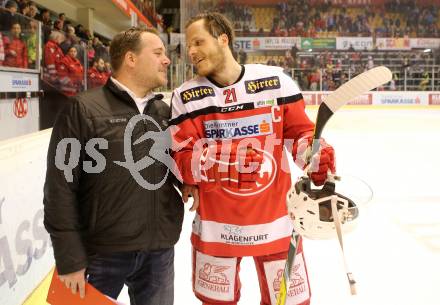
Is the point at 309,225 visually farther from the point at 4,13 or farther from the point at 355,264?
the point at 4,13

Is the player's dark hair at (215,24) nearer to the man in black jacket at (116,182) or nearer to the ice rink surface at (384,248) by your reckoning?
the man in black jacket at (116,182)

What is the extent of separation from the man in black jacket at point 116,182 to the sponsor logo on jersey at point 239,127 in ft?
0.52

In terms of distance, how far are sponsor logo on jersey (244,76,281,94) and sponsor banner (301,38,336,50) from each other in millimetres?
16769

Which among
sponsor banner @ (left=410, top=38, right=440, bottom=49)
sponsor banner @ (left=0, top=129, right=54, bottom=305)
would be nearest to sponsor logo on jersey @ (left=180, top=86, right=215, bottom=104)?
sponsor banner @ (left=0, top=129, right=54, bottom=305)

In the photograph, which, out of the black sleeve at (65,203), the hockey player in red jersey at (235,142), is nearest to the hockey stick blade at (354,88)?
the hockey player in red jersey at (235,142)

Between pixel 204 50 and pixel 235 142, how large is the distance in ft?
1.04

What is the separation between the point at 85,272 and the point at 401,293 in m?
1.68

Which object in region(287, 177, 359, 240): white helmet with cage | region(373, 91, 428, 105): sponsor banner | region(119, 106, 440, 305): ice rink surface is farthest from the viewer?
region(373, 91, 428, 105): sponsor banner

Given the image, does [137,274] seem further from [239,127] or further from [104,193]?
[239,127]

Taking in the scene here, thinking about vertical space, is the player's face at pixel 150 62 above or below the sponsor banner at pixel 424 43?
below

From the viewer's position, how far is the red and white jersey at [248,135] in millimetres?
1590

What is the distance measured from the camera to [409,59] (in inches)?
657

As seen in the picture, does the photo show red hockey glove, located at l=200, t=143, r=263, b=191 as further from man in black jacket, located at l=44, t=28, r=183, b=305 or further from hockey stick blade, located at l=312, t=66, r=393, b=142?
hockey stick blade, located at l=312, t=66, r=393, b=142

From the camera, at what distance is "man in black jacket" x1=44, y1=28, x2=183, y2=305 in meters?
1.41
